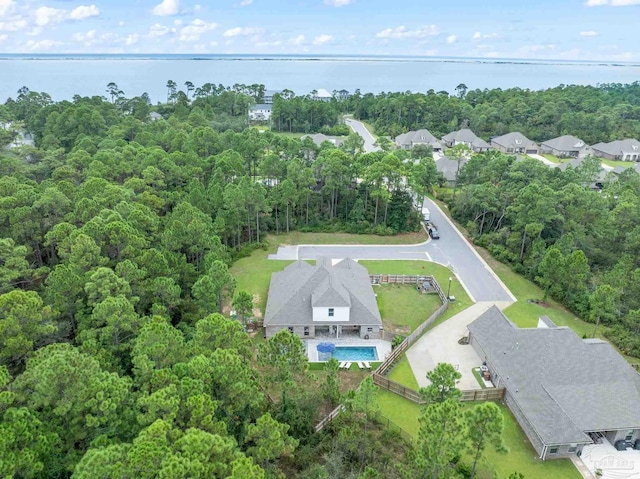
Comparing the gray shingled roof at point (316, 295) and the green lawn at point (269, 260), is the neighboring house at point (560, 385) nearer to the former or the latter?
the gray shingled roof at point (316, 295)

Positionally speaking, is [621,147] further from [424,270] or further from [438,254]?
[424,270]

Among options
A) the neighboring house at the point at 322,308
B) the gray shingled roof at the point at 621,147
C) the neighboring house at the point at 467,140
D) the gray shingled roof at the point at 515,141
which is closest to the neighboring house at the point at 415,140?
the neighboring house at the point at 467,140

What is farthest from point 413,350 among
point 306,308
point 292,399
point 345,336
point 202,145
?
point 202,145

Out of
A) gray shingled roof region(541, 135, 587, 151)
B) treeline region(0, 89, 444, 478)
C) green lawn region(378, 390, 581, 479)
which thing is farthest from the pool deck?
gray shingled roof region(541, 135, 587, 151)

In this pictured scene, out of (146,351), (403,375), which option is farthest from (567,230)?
(146,351)

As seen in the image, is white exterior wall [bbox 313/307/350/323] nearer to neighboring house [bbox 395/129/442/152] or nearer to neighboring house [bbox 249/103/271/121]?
neighboring house [bbox 395/129/442/152]

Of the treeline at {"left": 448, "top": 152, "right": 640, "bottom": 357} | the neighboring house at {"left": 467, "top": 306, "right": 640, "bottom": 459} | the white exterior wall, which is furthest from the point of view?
the treeline at {"left": 448, "top": 152, "right": 640, "bottom": 357}
